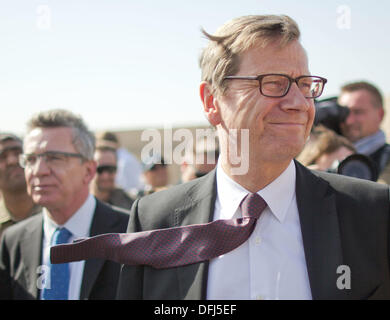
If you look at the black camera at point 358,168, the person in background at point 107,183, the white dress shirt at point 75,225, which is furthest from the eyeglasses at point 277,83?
the person in background at point 107,183

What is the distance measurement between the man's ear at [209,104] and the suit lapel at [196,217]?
245mm

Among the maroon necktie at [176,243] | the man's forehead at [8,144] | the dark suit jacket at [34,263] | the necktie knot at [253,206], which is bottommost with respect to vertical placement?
the dark suit jacket at [34,263]

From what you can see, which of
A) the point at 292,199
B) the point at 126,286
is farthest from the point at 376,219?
the point at 126,286

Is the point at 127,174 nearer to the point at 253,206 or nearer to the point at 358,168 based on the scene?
the point at 358,168

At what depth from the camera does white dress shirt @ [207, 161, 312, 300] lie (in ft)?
5.82

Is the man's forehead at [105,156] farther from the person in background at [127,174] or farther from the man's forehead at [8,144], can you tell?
the person in background at [127,174]

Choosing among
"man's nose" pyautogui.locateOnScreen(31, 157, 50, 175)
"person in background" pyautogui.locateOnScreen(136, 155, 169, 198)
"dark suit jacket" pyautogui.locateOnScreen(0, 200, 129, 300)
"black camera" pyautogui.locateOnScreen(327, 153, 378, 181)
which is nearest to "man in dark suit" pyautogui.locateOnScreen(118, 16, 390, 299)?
"black camera" pyautogui.locateOnScreen(327, 153, 378, 181)

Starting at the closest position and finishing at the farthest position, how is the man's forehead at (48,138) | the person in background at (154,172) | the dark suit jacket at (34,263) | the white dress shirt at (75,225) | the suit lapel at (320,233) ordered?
the suit lapel at (320,233) < the dark suit jacket at (34,263) < the white dress shirt at (75,225) < the man's forehead at (48,138) < the person in background at (154,172)

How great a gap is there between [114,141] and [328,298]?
451 centimetres

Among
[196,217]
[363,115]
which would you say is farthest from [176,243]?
[363,115]

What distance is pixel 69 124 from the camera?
3.38m

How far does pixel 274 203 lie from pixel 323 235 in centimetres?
22

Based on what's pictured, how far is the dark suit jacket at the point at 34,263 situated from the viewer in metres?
2.81

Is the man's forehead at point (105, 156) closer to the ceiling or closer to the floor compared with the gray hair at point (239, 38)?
closer to the floor
